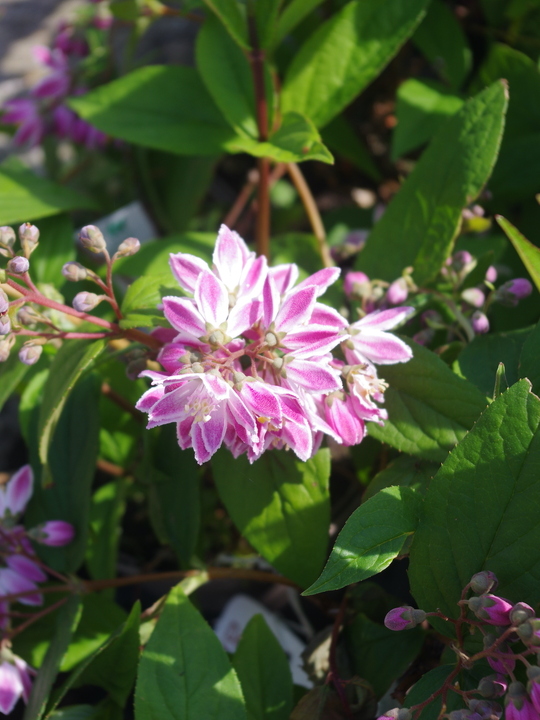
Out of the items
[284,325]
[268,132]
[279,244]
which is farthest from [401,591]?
[268,132]

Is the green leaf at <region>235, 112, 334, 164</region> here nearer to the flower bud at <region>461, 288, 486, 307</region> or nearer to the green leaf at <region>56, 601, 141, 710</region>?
the flower bud at <region>461, 288, 486, 307</region>

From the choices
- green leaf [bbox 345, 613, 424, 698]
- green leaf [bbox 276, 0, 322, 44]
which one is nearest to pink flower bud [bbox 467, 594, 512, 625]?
green leaf [bbox 345, 613, 424, 698]

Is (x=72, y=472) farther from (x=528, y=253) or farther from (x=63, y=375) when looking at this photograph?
(x=528, y=253)

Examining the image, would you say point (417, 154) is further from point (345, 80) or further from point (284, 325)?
point (284, 325)

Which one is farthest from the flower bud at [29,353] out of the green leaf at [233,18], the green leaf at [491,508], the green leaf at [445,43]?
the green leaf at [445,43]

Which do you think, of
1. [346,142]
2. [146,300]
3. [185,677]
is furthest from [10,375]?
[346,142]
